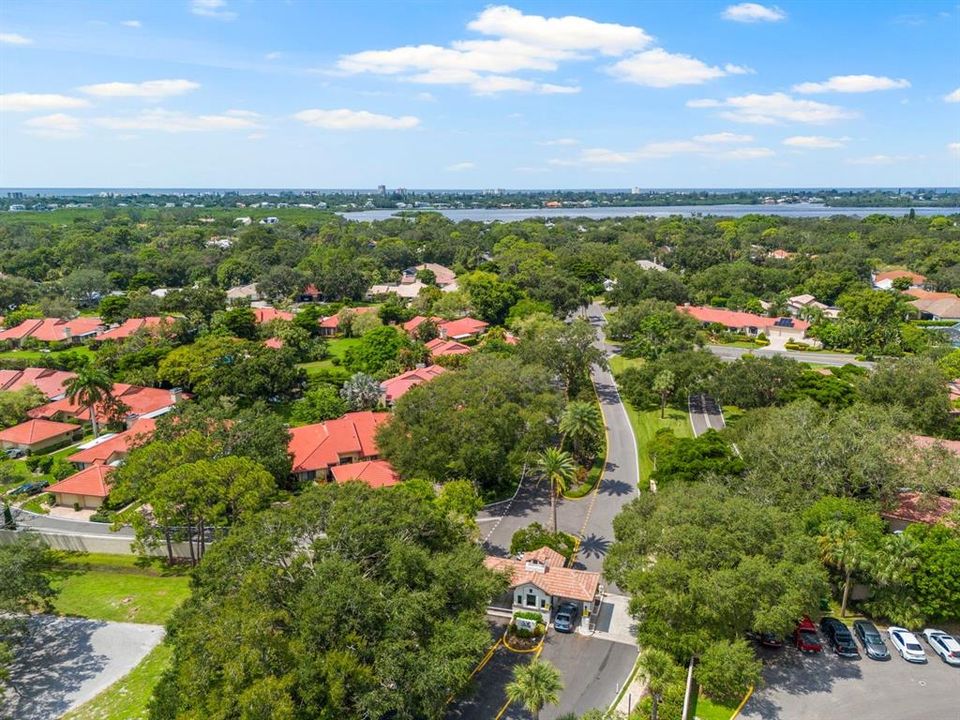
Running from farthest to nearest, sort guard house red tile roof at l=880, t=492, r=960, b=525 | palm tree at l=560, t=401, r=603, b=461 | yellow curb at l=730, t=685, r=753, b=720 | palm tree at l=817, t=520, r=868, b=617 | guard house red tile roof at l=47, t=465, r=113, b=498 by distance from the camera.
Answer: palm tree at l=560, t=401, r=603, b=461
guard house red tile roof at l=47, t=465, r=113, b=498
guard house red tile roof at l=880, t=492, r=960, b=525
palm tree at l=817, t=520, r=868, b=617
yellow curb at l=730, t=685, r=753, b=720

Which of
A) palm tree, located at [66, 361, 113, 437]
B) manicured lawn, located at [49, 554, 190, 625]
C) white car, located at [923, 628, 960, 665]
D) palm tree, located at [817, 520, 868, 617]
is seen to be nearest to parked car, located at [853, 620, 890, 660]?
palm tree, located at [817, 520, 868, 617]

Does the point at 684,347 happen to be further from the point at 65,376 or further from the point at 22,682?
the point at 65,376

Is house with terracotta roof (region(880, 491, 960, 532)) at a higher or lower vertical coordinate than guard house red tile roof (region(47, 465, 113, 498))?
higher

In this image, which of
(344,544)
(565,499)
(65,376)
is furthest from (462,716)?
(65,376)

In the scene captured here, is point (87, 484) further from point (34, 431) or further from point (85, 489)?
Answer: point (34, 431)

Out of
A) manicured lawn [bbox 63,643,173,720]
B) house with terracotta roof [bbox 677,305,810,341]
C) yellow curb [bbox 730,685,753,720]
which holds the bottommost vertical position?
manicured lawn [bbox 63,643,173,720]

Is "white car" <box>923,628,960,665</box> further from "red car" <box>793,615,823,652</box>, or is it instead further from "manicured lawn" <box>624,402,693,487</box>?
"manicured lawn" <box>624,402,693,487</box>
